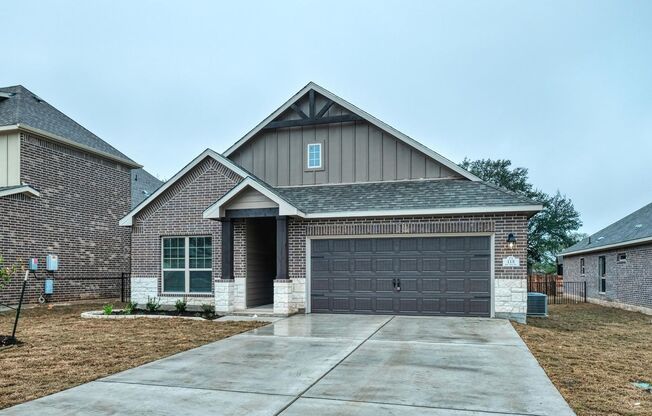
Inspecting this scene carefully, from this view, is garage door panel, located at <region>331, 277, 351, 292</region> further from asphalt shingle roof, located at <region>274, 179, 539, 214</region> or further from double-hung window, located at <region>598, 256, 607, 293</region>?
double-hung window, located at <region>598, 256, 607, 293</region>

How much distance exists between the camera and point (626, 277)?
736 inches

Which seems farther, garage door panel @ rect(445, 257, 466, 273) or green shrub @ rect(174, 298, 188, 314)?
green shrub @ rect(174, 298, 188, 314)

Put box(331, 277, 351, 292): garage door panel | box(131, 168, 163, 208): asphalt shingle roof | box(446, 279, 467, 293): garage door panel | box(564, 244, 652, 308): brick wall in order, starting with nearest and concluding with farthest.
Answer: box(446, 279, 467, 293): garage door panel < box(331, 277, 351, 292): garage door panel < box(564, 244, 652, 308): brick wall < box(131, 168, 163, 208): asphalt shingle roof

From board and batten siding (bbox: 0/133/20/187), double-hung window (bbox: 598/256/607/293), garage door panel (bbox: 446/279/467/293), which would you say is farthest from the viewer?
double-hung window (bbox: 598/256/607/293)

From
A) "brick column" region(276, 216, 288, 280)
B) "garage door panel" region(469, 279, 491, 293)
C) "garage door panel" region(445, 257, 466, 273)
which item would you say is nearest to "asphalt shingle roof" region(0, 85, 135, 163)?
"brick column" region(276, 216, 288, 280)

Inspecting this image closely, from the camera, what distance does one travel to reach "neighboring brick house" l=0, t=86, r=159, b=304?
1633cm

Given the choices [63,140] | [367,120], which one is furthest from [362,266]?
[63,140]

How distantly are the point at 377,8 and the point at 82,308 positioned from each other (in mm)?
21815

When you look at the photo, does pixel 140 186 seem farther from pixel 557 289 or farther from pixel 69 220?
pixel 557 289

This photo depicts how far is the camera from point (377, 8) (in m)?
27.9

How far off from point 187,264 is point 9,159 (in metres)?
7.41

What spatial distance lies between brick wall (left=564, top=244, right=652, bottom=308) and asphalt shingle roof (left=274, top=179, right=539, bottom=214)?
7.58 m

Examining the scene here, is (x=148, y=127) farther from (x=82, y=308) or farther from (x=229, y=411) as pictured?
(x=229, y=411)

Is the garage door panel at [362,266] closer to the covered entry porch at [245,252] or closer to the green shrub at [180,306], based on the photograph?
the covered entry porch at [245,252]
